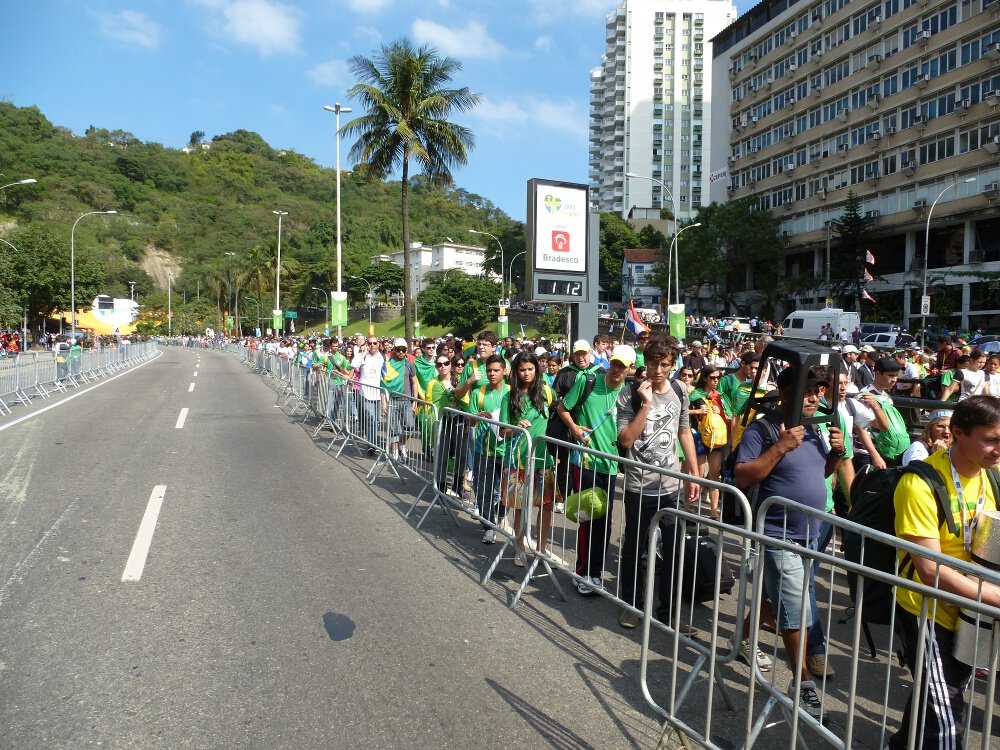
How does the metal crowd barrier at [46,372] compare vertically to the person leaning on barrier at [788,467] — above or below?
below

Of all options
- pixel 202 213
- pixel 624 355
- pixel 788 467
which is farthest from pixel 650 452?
pixel 202 213

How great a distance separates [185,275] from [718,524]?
12942cm

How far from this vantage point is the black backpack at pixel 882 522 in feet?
9.50

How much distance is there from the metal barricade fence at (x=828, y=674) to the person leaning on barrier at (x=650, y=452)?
21.7 inches

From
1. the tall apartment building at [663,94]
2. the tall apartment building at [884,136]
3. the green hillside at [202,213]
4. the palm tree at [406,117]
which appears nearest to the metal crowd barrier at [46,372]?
the palm tree at [406,117]

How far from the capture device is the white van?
36719 mm

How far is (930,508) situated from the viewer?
9.49ft

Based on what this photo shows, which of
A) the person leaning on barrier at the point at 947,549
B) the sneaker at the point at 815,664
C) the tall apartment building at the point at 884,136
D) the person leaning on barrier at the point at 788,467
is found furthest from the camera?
the tall apartment building at the point at 884,136

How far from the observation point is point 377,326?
94312mm

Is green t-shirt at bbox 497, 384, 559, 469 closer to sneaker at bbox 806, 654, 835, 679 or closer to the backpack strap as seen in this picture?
sneaker at bbox 806, 654, 835, 679

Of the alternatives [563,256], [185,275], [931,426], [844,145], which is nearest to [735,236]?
[844,145]

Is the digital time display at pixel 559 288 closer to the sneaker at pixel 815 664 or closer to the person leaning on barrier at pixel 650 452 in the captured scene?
the person leaning on barrier at pixel 650 452

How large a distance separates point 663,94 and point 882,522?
12123cm

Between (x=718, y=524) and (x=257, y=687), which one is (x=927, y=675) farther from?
(x=257, y=687)
